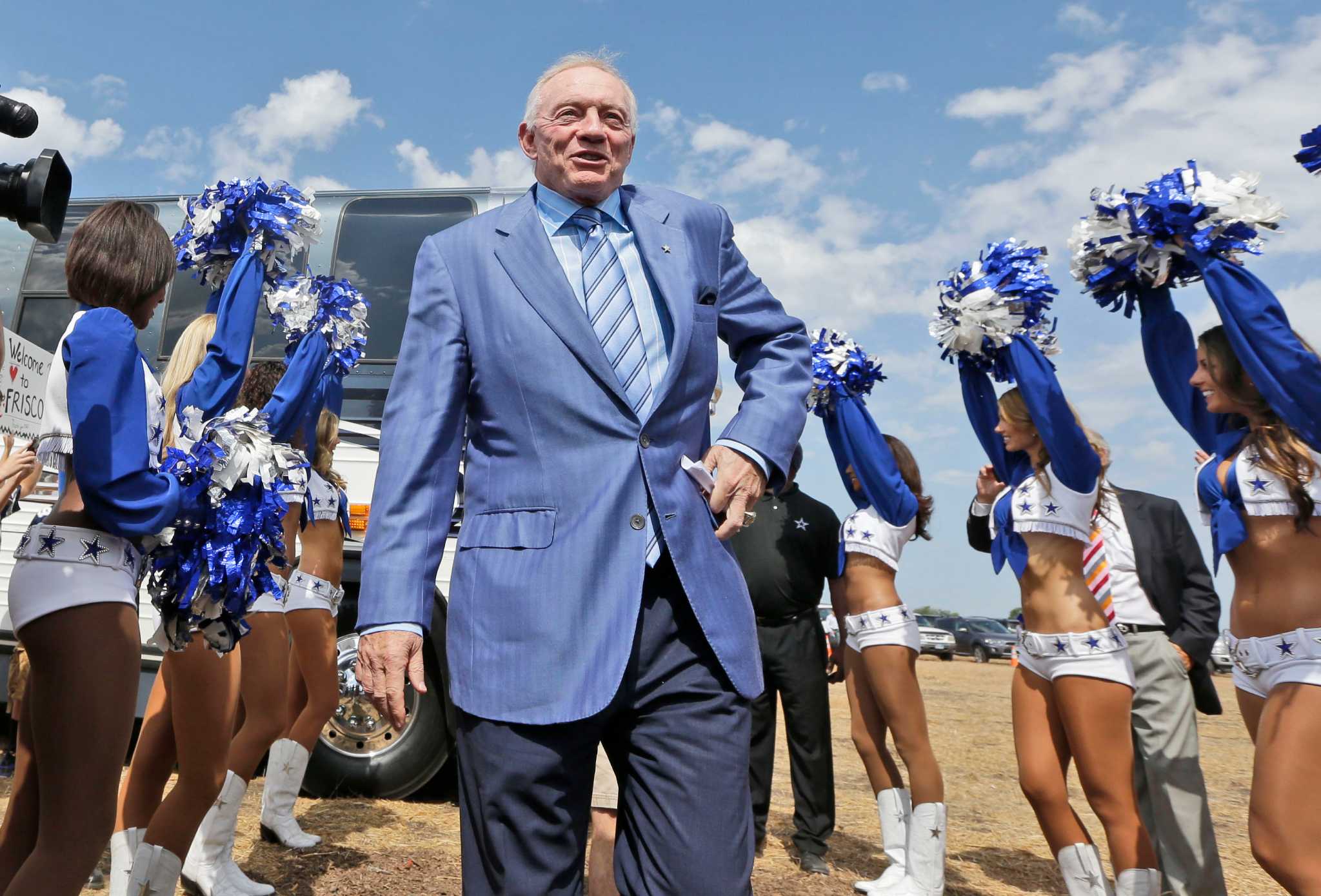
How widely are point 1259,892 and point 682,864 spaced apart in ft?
15.3

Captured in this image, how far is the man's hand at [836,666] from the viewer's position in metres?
6.16

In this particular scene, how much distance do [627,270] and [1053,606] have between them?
2596 mm

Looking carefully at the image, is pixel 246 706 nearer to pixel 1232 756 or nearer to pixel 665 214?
pixel 665 214

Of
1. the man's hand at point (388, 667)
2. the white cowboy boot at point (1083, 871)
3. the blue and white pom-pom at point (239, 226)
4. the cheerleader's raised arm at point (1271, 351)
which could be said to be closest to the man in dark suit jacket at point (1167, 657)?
the white cowboy boot at point (1083, 871)

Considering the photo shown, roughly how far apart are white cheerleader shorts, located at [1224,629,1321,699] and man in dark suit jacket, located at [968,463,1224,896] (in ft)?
5.16

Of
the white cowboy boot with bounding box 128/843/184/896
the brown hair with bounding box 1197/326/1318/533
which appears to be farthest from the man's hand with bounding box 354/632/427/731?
the brown hair with bounding box 1197/326/1318/533

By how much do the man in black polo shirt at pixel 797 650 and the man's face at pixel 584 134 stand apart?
3499 millimetres

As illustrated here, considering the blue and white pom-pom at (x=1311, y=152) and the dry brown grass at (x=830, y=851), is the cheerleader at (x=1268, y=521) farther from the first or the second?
the dry brown grass at (x=830, y=851)

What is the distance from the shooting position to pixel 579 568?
1.87m

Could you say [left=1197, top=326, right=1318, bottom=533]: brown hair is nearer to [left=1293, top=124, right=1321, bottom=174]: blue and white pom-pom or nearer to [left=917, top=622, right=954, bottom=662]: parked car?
[left=1293, top=124, right=1321, bottom=174]: blue and white pom-pom

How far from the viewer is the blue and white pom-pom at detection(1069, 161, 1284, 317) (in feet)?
10.2

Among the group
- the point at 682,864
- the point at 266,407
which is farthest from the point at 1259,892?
the point at 266,407

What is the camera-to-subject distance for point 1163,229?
324cm

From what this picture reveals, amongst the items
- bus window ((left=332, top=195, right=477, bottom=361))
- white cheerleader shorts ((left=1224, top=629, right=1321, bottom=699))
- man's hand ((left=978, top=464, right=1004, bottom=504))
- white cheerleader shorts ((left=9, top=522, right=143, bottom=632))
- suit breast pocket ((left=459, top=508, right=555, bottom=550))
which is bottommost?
white cheerleader shorts ((left=1224, top=629, right=1321, bottom=699))
